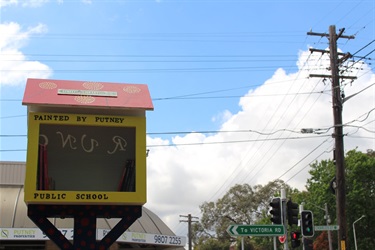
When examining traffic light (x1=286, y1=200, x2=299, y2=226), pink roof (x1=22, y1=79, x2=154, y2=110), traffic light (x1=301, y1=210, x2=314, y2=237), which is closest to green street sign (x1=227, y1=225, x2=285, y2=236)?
traffic light (x1=286, y1=200, x2=299, y2=226)

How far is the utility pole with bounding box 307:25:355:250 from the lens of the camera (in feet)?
62.3

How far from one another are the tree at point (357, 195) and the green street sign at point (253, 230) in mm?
33531

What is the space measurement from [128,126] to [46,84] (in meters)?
1.75

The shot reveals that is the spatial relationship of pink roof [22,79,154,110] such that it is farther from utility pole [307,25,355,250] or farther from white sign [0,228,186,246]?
white sign [0,228,186,246]

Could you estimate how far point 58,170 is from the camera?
392 inches

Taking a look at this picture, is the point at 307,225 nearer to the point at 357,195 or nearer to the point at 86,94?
the point at 86,94

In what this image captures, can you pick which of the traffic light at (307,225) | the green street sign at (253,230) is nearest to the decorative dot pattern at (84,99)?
the green street sign at (253,230)

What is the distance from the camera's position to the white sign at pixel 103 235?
2188cm

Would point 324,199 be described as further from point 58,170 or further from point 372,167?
point 58,170

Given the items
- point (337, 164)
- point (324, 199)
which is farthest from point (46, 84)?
point (324, 199)

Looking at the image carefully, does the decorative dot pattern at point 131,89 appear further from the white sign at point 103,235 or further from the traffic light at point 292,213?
the white sign at point 103,235

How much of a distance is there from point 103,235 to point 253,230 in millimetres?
10446

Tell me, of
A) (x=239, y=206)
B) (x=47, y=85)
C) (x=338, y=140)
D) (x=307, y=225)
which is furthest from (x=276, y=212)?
(x=239, y=206)

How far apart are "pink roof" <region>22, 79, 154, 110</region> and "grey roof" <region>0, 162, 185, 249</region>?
1452 cm
